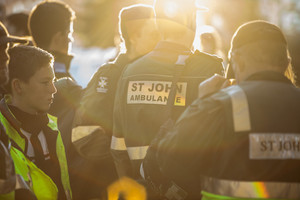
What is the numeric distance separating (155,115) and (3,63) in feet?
3.70

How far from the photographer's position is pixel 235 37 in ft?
8.19

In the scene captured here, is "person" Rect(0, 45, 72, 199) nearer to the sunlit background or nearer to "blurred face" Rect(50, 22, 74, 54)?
"blurred face" Rect(50, 22, 74, 54)

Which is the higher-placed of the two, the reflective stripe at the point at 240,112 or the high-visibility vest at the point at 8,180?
the reflective stripe at the point at 240,112

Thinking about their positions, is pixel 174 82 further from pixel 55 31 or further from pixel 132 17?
pixel 55 31

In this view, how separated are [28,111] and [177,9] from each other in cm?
123

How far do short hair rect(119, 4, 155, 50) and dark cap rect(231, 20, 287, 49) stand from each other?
64.3 inches

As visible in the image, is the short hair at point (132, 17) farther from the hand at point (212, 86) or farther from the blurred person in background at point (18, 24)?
the blurred person in background at point (18, 24)

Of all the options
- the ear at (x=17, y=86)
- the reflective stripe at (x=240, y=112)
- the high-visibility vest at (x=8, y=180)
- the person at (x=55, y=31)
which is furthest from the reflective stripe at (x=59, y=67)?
the reflective stripe at (x=240, y=112)

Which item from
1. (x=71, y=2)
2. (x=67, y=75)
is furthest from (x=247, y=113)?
(x=71, y=2)

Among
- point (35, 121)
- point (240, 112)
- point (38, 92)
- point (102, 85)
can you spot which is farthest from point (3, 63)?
point (240, 112)

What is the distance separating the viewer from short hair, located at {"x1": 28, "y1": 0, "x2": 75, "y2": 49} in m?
4.62

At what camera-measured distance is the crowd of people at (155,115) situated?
90.7 inches

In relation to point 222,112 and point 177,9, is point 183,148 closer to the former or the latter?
point 222,112

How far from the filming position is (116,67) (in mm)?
3926
